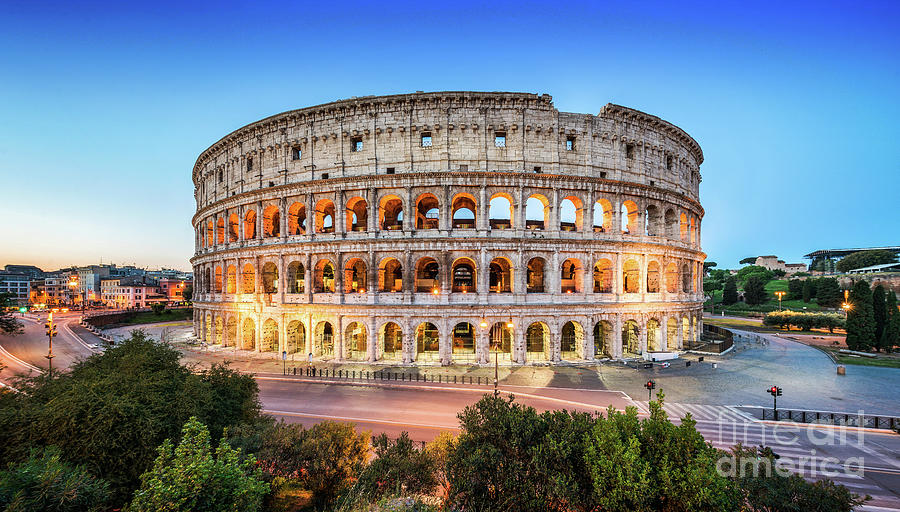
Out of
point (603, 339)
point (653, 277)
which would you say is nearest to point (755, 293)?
point (653, 277)

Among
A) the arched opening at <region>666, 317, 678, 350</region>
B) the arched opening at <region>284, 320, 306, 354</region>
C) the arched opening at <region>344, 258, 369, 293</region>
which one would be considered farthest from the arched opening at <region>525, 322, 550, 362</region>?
the arched opening at <region>284, 320, 306, 354</region>

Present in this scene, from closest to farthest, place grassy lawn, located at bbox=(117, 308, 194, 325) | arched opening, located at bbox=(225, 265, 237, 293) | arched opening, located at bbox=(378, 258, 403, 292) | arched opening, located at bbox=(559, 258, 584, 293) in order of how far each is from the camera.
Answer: arched opening, located at bbox=(559, 258, 584, 293) → arched opening, located at bbox=(378, 258, 403, 292) → arched opening, located at bbox=(225, 265, 237, 293) → grassy lawn, located at bbox=(117, 308, 194, 325)

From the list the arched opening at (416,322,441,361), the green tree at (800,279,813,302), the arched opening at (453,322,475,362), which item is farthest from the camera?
the green tree at (800,279,813,302)

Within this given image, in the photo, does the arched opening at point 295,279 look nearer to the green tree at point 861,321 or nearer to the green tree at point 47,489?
the green tree at point 47,489

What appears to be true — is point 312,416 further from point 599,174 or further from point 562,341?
point 599,174

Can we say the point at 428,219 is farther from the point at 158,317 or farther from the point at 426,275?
the point at 158,317

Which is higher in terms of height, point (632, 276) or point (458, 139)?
point (458, 139)

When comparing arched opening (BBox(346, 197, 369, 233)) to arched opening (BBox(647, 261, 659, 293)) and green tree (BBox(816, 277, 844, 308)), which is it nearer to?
arched opening (BBox(647, 261, 659, 293))
